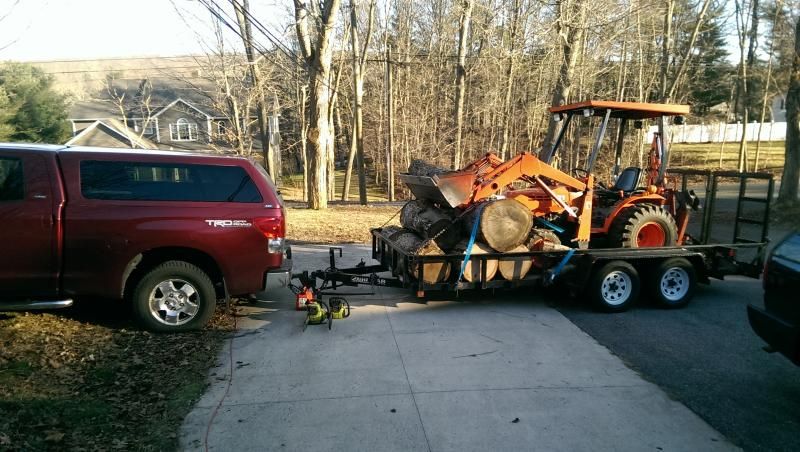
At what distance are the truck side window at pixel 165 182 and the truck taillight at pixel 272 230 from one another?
0.86 ft

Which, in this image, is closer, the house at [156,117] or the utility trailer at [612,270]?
the utility trailer at [612,270]

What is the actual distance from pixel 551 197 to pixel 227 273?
447 centimetres

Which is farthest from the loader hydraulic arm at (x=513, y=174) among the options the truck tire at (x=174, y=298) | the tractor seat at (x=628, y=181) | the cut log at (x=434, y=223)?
the truck tire at (x=174, y=298)

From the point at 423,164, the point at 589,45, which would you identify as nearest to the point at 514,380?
the point at 423,164

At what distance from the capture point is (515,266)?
711cm

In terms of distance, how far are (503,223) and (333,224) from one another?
8049 mm

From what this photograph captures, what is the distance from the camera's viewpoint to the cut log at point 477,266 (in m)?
6.91

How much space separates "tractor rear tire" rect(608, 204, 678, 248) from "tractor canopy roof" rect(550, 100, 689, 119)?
141cm

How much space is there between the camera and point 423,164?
8.68 m

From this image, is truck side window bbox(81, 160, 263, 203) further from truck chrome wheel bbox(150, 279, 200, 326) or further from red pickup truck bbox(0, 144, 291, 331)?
truck chrome wheel bbox(150, 279, 200, 326)

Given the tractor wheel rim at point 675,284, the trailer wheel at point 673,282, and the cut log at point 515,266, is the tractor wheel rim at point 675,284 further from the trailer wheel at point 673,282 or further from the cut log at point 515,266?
the cut log at point 515,266

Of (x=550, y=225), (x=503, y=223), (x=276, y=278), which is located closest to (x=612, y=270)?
(x=550, y=225)

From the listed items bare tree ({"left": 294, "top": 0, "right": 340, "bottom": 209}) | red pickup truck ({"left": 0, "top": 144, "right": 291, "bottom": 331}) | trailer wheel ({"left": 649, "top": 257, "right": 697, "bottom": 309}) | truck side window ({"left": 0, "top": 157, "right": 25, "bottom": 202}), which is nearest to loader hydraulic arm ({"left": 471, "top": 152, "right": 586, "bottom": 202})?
trailer wheel ({"left": 649, "top": 257, "right": 697, "bottom": 309})

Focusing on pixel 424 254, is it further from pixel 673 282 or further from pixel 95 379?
pixel 95 379
